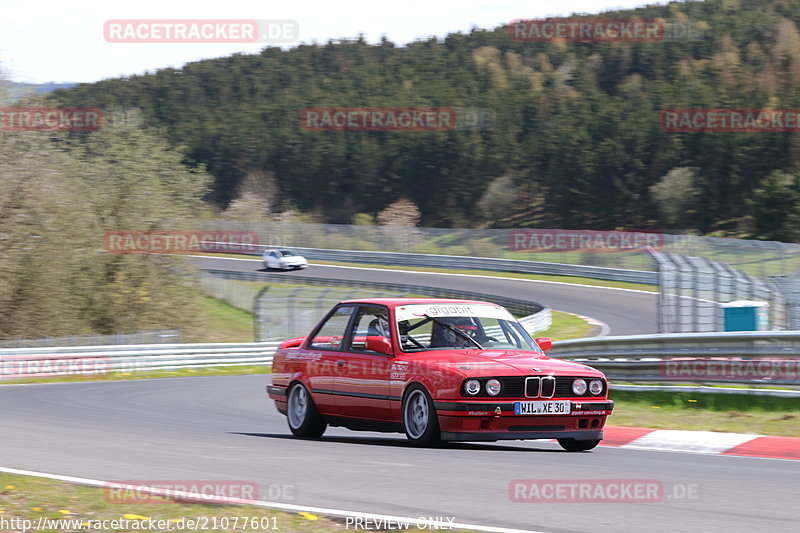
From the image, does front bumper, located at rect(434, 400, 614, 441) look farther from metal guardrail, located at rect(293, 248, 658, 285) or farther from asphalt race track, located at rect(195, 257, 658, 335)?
metal guardrail, located at rect(293, 248, 658, 285)

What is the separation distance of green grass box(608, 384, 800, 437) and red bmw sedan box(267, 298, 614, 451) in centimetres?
267

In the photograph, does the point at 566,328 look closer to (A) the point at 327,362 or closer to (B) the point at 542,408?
(A) the point at 327,362

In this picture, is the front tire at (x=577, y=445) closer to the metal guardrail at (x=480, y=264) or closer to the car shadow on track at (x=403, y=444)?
the car shadow on track at (x=403, y=444)

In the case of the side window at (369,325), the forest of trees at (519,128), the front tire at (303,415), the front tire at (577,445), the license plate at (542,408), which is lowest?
the front tire at (577,445)

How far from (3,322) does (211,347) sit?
309 inches

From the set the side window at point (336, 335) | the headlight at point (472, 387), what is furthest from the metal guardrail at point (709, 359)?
the headlight at point (472, 387)

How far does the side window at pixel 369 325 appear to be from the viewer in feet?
33.3

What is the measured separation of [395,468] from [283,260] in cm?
5084

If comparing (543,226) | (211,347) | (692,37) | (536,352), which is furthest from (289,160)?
(536,352)

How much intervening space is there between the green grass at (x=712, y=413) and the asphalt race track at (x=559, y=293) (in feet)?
59.8

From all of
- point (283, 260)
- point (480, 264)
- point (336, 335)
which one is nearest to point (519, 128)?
point (283, 260)

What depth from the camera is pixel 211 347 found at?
28.4 metres

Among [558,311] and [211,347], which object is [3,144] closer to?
[211,347]

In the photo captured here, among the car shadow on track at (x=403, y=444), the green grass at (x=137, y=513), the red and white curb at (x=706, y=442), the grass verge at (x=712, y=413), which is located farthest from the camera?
the grass verge at (x=712, y=413)
